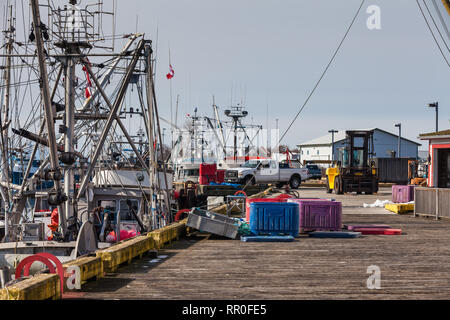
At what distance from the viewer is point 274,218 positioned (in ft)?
51.3

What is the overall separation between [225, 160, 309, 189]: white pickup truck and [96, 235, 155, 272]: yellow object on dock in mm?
35167

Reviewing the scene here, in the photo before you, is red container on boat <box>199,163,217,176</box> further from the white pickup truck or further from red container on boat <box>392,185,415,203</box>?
red container on boat <box>392,185,415,203</box>

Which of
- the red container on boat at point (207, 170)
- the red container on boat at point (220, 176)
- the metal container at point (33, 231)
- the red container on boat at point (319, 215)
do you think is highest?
the red container on boat at point (207, 170)

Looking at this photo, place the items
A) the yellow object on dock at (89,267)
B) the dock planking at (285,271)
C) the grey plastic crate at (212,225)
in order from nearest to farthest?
the dock planking at (285,271) < the yellow object on dock at (89,267) < the grey plastic crate at (212,225)

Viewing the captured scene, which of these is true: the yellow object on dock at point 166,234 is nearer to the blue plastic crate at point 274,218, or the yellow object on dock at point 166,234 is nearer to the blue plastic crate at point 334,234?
the blue plastic crate at point 274,218

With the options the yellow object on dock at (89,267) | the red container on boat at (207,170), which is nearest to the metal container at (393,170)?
the red container on boat at (207,170)

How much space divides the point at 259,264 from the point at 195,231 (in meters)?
5.81

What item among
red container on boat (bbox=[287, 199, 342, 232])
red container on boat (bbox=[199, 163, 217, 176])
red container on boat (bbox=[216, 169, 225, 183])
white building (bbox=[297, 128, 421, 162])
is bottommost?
red container on boat (bbox=[287, 199, 342, 232])

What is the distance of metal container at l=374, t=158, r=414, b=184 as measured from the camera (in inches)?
2482

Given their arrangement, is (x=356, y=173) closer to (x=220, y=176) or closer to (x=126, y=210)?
(x=220, y=176)

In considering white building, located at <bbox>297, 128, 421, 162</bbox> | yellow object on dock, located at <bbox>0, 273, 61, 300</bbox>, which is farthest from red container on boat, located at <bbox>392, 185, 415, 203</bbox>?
white building, located at <bbox>297, 128, 421, 162</bbox>

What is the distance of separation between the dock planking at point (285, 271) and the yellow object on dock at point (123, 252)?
186mm

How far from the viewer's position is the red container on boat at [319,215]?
1686cm

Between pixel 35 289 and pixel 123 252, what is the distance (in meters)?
3.68
